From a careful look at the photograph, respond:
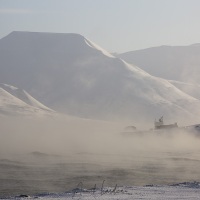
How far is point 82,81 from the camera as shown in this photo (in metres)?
131

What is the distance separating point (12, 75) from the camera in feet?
442

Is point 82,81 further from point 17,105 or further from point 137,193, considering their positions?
point 137,193

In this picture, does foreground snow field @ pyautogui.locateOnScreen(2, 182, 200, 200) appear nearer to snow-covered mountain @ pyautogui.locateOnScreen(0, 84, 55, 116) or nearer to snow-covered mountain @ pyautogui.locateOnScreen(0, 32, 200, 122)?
snow-covered mountain @ pyautogui.locateOnScreen(0, 84, 55, 116)

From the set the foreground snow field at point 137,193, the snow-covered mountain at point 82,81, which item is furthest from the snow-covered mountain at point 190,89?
the foreground snow field at point 137,193

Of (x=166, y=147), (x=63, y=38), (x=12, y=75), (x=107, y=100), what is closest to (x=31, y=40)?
A: (x=63, y=38)

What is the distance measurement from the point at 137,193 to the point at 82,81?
11315 centimetres

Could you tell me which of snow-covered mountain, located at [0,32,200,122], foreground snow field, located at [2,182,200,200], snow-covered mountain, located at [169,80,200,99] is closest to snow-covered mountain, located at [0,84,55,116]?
snow-covered mountain, located at [0,32,200,122]

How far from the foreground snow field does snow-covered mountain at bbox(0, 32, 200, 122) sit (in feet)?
303

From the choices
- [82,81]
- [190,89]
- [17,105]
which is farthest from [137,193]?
[190,89]

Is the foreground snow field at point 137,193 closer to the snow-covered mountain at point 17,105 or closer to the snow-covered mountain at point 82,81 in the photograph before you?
the snow-covered mountain at point 17,105

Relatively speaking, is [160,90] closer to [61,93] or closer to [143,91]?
[143,91]

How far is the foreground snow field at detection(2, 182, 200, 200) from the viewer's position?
682 inches

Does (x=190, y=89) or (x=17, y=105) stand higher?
(x=190, y=89)

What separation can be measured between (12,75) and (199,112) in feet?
156
